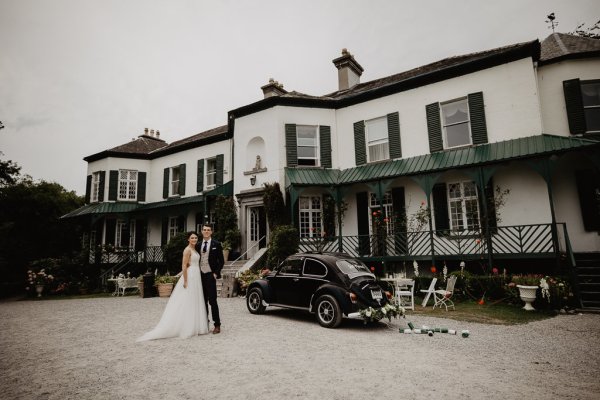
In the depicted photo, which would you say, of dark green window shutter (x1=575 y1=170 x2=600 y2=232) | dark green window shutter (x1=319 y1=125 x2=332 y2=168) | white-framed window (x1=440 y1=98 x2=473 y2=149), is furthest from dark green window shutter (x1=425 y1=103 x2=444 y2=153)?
dark green window shutter (x1=575 y1=170 x2=600 y2=232)

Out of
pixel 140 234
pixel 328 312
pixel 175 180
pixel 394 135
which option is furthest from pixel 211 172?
pixel 328 312

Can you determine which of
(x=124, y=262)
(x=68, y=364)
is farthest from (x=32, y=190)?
(x=68, y=364)

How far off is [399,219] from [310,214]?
158 inches

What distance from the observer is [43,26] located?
492 inches

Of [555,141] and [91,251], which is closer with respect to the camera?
[555,141]

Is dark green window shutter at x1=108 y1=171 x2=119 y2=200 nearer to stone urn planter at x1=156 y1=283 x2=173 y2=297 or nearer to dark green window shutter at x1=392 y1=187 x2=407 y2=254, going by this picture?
stone urn planter at x1=156 y1=283 x2=173 y2=297

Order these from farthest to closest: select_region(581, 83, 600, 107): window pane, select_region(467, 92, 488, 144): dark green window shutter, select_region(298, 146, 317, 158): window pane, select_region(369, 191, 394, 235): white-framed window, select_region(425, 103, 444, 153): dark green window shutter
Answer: select_region(298, 146, 317, 158): window pane < select_region(369, 191, 394, 235): white-framed window < select_region(425, 103, 444, 153): dark green window shutter < select_region(467, 92, 488, 144): dark green window shutter < select_region(581, 83, 600, 107): window pane

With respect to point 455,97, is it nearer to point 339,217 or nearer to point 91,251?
point 339,217

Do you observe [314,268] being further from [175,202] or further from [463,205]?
[175,202]

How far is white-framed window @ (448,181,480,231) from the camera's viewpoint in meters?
12.4

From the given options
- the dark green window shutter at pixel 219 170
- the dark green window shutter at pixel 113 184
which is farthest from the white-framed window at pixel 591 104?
the dark green window shutter at pixel 113 184

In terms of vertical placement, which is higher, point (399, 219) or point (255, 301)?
point (399, 219)

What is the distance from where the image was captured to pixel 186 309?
6.48 metres

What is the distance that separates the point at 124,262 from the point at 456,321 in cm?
1891
